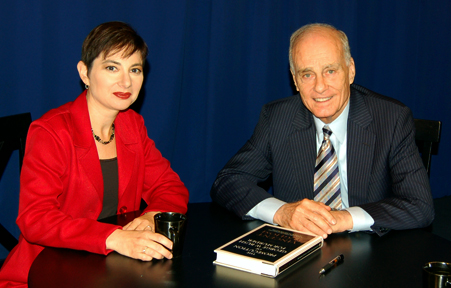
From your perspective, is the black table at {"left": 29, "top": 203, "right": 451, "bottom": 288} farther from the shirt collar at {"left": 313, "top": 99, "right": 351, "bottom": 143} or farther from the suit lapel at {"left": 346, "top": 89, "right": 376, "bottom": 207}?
the shirt collar at {"left": 313, "top": 99, "right": 351, "bottom": 143}

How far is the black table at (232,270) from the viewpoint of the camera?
4.24ft

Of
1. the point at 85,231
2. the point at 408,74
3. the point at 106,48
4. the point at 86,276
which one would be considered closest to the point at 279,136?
the point at 106,48

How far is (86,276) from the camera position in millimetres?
1318

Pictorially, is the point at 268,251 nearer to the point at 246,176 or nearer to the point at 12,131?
the point at 246,176

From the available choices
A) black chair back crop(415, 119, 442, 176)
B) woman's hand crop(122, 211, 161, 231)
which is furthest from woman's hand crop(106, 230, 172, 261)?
black chair back crop(415, 119, 442, 176)

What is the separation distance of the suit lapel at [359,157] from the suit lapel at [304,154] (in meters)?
0.17

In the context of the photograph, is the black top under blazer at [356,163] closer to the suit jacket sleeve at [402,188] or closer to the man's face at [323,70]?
the suit jacket sleeve at [402,188]

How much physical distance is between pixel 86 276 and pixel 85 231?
0.83ft

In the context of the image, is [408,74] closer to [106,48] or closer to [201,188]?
[201,188]

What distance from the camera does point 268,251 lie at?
4.63 ft

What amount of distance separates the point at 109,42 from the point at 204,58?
A: 1677mm

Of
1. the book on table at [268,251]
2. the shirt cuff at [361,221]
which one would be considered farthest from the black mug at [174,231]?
the shirt cuff at [361,221]

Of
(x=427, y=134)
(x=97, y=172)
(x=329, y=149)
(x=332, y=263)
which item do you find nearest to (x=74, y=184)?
(x=97, y=172)

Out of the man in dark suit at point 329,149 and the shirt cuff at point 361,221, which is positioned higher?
the man in dark suit at point 329,149
